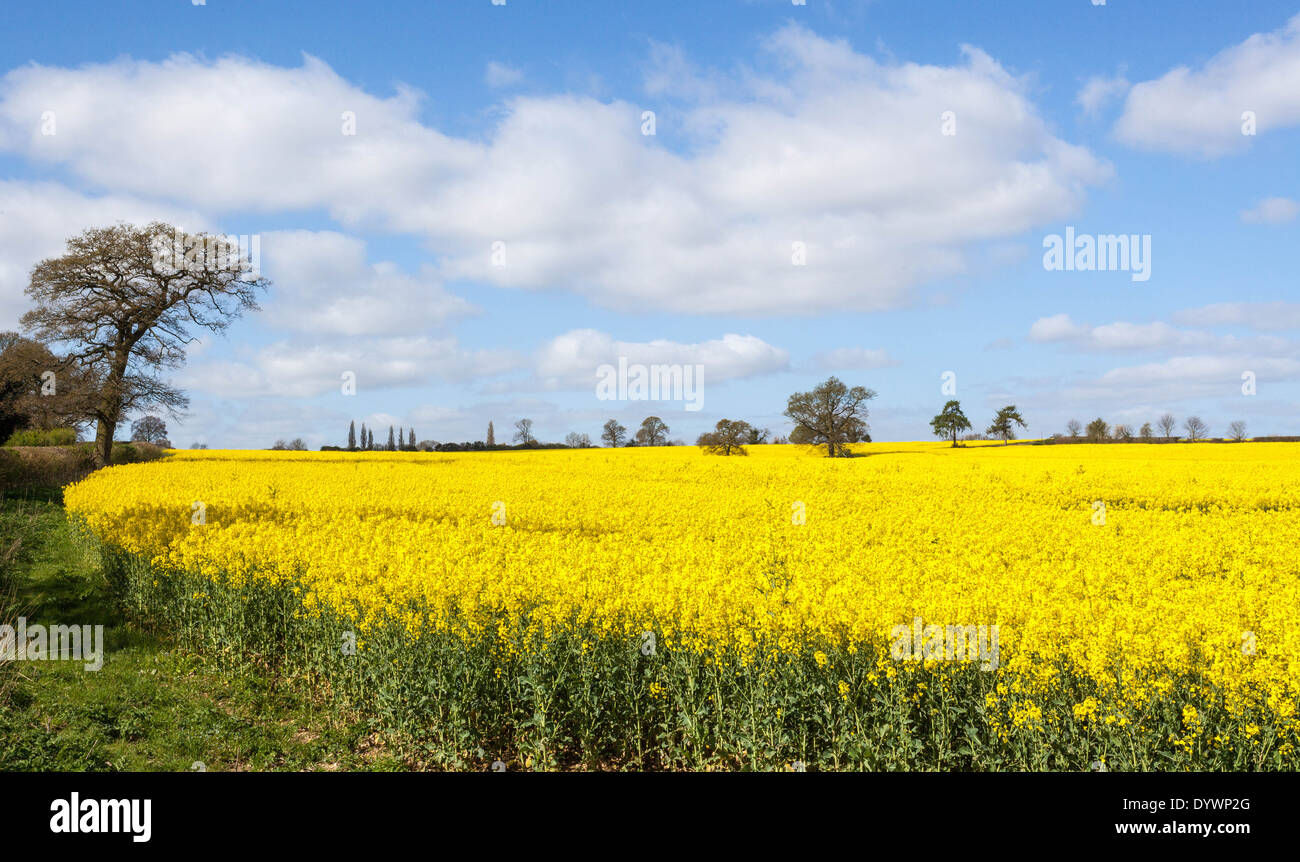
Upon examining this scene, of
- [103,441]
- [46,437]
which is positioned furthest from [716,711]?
[46,437]

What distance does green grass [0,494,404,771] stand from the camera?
795 cm

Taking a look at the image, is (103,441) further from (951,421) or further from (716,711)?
(951,421)

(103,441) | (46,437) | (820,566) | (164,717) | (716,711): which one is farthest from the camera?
(46,437)

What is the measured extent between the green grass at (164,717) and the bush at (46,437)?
51.8 metres

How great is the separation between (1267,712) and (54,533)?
1172 inches

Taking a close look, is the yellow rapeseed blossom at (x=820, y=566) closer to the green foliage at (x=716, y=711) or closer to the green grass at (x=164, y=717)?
the green foliage at (x=716, y=711)

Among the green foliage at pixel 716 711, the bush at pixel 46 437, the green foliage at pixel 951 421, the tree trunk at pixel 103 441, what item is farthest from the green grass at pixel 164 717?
the green foliage at pixel 951 421

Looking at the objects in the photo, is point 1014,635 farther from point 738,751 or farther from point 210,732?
point 210,732

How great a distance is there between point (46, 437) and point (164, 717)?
194ft

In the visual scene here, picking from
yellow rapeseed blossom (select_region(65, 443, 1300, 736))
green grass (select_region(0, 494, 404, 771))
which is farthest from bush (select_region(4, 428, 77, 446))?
green grass (select_region(0, 494, 404, 771))

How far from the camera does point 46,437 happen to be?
53844mm

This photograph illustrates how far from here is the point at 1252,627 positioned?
9.02 metres
